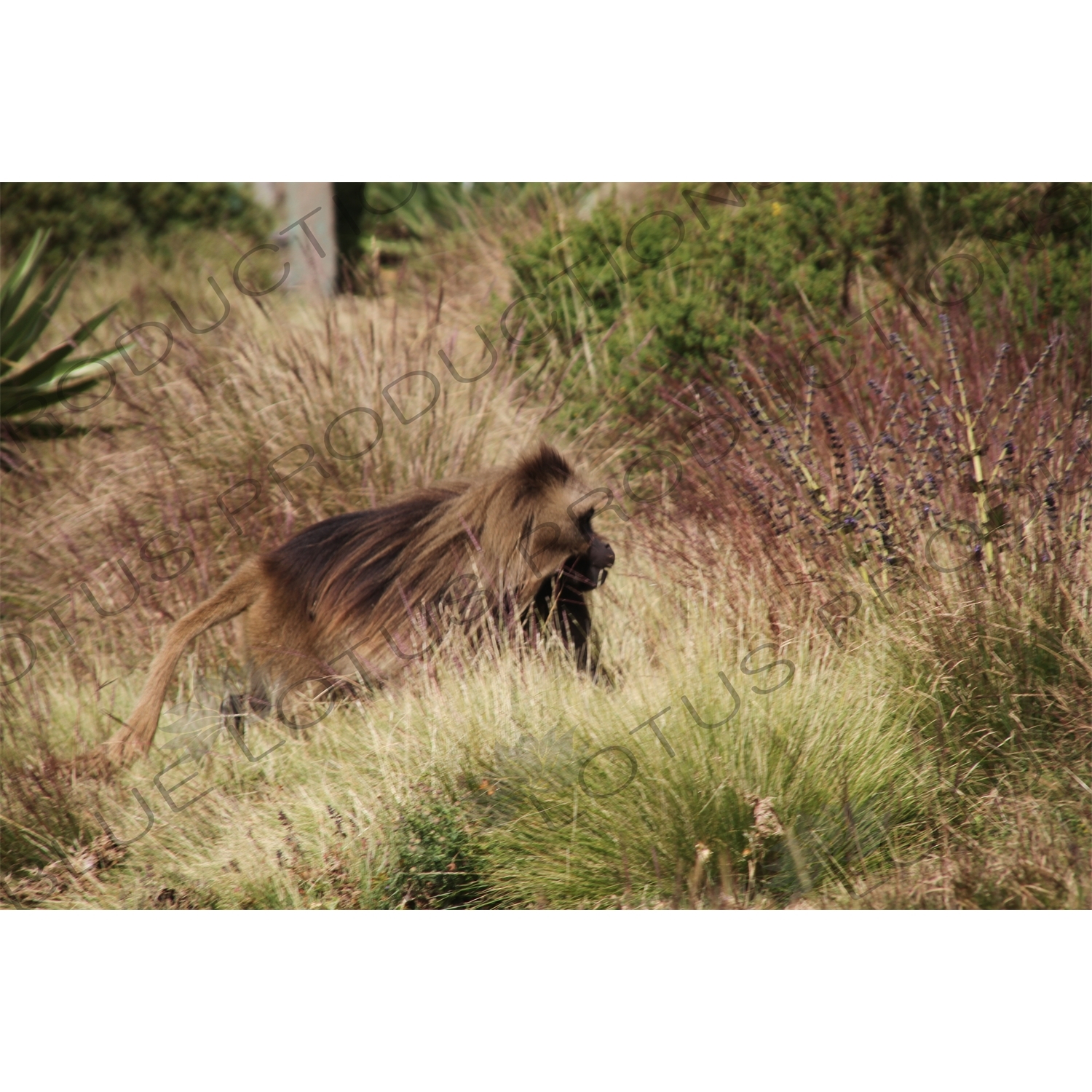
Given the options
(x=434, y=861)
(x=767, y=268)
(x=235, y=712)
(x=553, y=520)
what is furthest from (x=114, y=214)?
(x=434, y=861)

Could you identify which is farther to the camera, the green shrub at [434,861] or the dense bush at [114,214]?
the dense bush at [114,214]

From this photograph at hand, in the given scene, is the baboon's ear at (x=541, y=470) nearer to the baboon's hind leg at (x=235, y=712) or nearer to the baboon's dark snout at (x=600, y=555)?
the baboon's dark snout at (x=600, y=555)

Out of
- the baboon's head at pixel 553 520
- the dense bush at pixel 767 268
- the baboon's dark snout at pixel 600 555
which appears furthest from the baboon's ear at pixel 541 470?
the dense bush at pixel 767 268

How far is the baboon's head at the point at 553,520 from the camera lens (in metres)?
4.64

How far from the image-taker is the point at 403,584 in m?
4.59

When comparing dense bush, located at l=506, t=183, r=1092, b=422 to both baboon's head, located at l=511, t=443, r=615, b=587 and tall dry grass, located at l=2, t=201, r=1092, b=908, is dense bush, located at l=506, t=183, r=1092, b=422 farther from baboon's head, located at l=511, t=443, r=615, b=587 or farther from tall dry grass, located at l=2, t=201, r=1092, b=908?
baboon's head, located at l=511, t=443, r=615, b=587

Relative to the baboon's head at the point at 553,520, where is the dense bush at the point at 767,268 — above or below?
above

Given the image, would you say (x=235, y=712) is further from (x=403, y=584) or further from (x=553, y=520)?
(x=553, y=520)

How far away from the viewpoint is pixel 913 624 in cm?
427

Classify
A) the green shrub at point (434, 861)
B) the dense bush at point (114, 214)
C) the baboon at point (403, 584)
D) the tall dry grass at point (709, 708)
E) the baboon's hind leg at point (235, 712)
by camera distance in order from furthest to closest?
the dense bush at point (114, 214) → the baboon's hind leg at point (235, 712) → the baboon at point (403, 584) → the green shrub at point (434, 861) → the tall dry grass at point (709, 708)

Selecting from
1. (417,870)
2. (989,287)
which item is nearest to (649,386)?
(989,287)

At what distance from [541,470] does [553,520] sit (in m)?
0.19

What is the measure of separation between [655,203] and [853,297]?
5.39 feet

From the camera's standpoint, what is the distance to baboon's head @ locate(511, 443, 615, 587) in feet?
15.2
